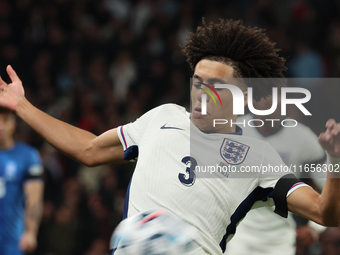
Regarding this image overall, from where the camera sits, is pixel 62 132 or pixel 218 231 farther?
pixel 62 132

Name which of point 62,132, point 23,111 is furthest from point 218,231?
point 23,111

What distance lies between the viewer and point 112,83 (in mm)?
9070

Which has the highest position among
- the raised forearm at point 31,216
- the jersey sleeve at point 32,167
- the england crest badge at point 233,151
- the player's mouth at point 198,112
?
the player's mouth at point 198,112

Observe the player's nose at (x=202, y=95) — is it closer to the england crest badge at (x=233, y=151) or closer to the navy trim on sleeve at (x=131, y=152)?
the england crest badge at (x=233, y=151)

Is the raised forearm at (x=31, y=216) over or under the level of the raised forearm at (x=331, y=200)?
under

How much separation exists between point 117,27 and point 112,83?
1347mm

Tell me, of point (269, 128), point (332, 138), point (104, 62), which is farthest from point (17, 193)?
point (104, 62)

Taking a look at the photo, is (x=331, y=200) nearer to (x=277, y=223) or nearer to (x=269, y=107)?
(x=277, y=223)

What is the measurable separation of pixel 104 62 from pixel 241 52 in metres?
6.82

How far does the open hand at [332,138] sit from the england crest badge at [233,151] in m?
0.59

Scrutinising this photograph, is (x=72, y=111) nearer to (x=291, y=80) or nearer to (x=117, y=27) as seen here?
(x=117, y=27)

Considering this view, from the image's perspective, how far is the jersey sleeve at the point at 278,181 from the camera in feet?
7.41

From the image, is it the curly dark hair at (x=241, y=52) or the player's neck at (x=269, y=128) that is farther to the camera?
the player's neck at (x=269, y=128)

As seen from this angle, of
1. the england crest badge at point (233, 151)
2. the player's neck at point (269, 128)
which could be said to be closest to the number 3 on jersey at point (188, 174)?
the england crest badge at point (233, 151)
